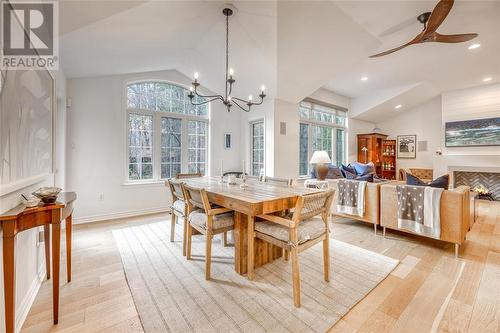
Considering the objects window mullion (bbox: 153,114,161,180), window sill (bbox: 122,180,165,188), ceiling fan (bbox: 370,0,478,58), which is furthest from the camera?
window mullion (bbox: 153,114,161,180)

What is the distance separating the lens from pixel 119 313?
5.43ft

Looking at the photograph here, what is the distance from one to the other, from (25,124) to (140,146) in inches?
110

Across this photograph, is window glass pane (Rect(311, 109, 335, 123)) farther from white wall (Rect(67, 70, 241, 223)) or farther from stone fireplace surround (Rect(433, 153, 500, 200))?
white wall (Rect(67, 70, 241, 223))

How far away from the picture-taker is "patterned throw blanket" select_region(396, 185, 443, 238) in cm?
260

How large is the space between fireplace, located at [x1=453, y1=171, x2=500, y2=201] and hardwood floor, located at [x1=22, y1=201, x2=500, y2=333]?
397cm

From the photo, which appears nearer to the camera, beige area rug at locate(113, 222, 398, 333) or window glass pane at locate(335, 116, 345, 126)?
beige area rug at locate(113, 222, 398, 333)

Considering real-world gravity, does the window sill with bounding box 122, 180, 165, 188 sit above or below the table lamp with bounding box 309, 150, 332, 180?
below

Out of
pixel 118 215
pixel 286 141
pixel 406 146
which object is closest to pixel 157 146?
pixel 118 215

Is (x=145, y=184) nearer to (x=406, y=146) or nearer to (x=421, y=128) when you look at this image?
(x=406, y=146)

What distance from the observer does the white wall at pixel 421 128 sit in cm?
684

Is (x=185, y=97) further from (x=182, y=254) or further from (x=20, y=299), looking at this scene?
(x=20, y=299)

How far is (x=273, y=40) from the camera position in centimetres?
334

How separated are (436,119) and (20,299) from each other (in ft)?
30.7

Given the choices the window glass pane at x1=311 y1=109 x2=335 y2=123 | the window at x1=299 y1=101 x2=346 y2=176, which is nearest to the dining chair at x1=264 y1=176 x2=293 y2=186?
the window at x1=299 y1=101 x2=346 y2=176
